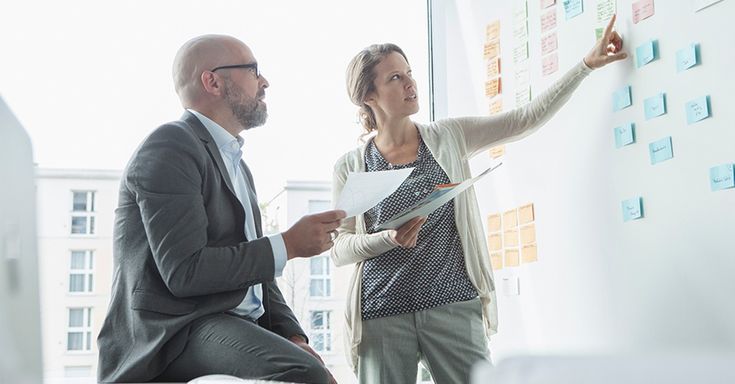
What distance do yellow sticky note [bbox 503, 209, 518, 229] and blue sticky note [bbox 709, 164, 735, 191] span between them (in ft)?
3.17

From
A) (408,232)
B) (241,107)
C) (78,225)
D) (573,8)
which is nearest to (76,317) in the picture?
(78,225)

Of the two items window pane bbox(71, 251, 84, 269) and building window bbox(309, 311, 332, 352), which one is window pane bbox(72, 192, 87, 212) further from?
building window bbox(309, 311, 332, 352)

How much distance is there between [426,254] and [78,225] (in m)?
1.54

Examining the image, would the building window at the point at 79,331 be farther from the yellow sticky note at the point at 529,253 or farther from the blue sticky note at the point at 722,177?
the blue sticky note at the point at 722,177

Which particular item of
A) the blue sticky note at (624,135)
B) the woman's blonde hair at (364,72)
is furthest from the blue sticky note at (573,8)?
the woman's blonde hair at (364,72)

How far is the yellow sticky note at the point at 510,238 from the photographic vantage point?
9.47 ft

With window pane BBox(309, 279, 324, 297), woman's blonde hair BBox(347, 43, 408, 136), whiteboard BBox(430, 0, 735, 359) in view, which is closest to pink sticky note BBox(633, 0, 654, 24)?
whiteboard BBox(430, 0, 735, 359)

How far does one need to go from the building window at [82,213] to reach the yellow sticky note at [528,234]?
1.67m

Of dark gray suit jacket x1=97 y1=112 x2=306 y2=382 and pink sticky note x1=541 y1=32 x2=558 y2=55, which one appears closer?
dark gray suit jacket x1=97 y1=112 x2=306 y2=382

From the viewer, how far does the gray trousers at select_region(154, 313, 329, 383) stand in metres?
1.59

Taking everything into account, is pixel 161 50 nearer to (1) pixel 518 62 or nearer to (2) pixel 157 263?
(1) pixel 518 62

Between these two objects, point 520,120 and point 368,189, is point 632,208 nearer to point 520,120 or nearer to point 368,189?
point 520,120

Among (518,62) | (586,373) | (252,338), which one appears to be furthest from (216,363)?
(518,62)

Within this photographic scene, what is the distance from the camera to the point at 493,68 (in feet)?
10.2
